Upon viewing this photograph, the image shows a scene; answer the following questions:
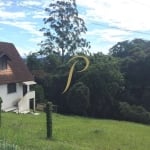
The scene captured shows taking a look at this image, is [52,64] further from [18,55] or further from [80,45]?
[18,55]

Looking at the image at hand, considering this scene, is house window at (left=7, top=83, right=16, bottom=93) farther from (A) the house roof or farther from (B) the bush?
(B) the bush

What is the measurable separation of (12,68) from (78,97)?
26.7 ft

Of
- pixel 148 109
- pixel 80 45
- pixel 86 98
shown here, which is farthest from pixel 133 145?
pixel 80 45

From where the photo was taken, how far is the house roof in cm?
3769

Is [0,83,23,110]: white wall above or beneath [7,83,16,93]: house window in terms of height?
beneath

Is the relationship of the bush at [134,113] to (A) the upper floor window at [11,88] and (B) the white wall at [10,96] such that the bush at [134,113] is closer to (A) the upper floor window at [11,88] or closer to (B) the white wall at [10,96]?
(B) the white wall at [10,96]

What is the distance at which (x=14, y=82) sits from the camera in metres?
39.2

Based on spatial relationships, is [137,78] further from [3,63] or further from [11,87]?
[3,63]

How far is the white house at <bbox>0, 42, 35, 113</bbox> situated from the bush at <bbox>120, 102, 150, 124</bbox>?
943 centimetres

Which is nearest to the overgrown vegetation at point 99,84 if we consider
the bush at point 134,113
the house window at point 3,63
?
the bush at point 134,113

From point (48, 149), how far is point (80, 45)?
149 feet

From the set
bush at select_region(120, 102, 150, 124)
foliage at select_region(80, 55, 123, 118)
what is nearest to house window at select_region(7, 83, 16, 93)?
foliage at select_region(80, 55, 123, 118)

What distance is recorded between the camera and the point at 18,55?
43.4 metres

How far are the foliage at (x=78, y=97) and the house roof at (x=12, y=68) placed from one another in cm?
478
